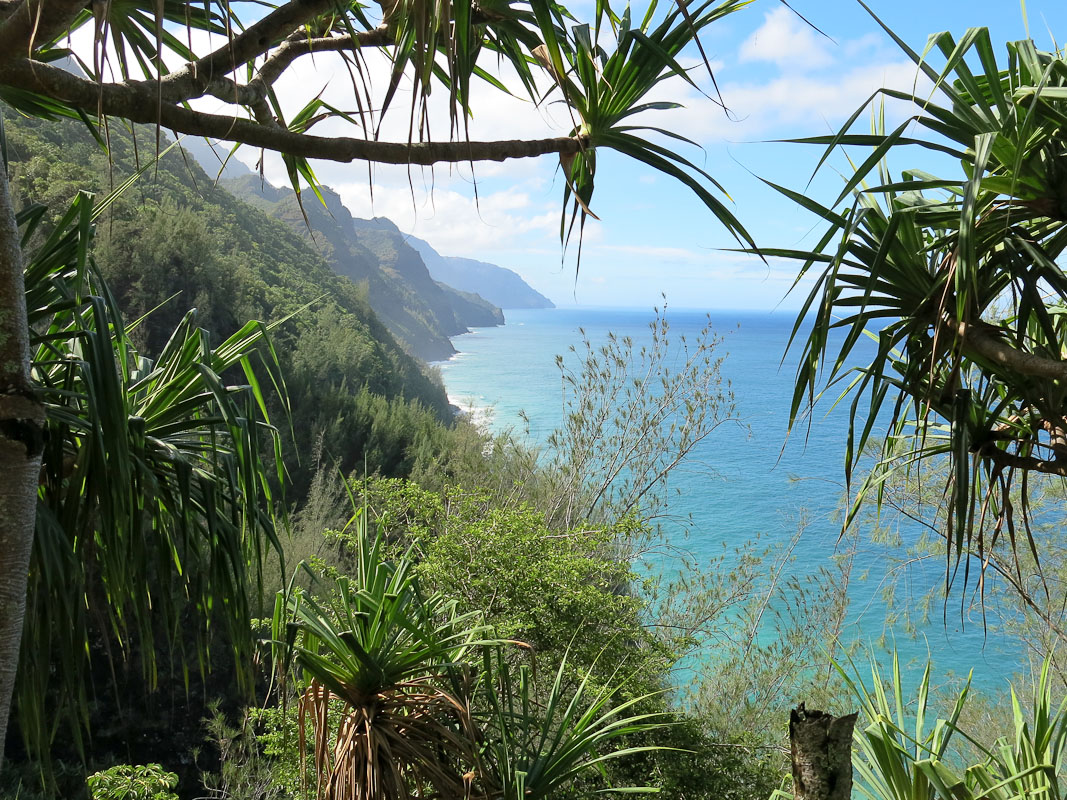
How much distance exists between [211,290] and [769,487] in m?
17.2

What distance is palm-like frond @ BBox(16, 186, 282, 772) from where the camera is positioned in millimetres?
1320

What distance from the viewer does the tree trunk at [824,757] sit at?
1.17m

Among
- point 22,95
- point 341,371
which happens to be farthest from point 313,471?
Result: point 22,95

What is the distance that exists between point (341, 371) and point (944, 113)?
1154 cm

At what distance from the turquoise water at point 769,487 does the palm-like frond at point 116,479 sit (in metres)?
1.77

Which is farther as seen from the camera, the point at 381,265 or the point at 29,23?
the point at 381,265

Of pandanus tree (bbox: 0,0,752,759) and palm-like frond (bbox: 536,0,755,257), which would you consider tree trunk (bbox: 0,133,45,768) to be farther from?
palm-like frond (bbox: 536,0,755,257)

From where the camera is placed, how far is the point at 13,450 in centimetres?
113

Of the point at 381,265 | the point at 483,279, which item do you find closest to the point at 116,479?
the point at 381,265

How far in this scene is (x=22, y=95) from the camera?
58.2 inches

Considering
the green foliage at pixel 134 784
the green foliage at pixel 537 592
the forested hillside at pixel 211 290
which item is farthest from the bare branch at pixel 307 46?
the forested hillside at pixel 211 290

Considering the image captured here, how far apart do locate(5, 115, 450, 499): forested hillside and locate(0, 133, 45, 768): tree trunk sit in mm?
7609

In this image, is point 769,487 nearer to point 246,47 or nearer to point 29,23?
point 246,47

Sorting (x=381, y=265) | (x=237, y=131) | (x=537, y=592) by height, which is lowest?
(x=537, y=592)
